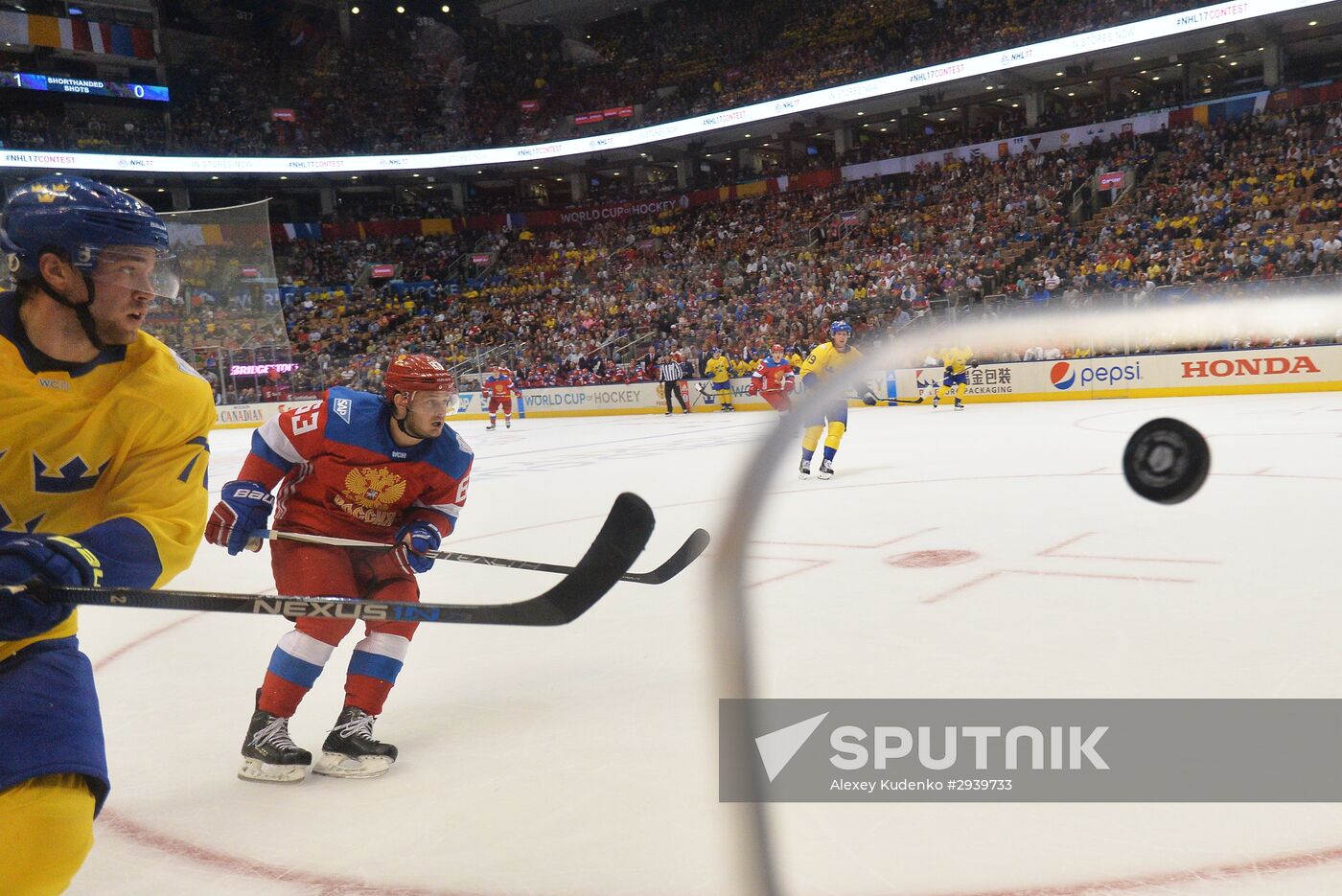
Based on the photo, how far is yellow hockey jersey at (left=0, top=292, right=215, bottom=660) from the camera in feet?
5.48

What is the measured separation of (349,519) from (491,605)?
204 cm

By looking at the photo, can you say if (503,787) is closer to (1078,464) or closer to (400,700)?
(400,700)

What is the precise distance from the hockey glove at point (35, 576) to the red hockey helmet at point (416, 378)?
1.42m

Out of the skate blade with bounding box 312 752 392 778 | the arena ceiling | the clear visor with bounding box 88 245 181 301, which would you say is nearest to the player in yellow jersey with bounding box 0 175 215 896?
the clear visor with bounding box 88 245 181 301

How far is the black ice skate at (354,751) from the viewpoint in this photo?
2693mm

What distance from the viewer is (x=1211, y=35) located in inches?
994

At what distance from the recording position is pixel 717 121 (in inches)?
1259

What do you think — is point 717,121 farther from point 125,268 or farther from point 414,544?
point 125,268

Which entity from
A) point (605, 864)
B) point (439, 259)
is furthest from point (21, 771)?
point (439, 259)

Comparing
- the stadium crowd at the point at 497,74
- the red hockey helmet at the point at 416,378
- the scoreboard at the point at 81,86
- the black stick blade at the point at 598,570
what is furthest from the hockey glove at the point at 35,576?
the scoreboard at the point at 81,86

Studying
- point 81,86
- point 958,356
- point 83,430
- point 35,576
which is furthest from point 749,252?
point 958,356

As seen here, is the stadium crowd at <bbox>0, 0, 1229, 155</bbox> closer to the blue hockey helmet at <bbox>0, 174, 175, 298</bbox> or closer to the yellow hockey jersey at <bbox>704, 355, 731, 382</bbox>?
the yellow hockey jersey at <bbox>704, 355, 731, 382</bbox>

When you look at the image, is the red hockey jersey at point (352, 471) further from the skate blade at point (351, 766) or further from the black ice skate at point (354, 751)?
the skate blade at point (351, 766)

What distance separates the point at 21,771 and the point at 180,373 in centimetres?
77
